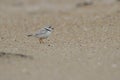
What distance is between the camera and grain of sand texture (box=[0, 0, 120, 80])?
12422 millimetres

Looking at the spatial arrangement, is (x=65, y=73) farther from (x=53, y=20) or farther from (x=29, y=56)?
(x=53, y=20)

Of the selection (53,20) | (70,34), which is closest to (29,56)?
(70,34)

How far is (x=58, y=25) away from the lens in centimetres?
2075

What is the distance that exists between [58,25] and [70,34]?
95.9 inches

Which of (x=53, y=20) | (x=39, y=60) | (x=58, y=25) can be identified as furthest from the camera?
(x=53, y=20)

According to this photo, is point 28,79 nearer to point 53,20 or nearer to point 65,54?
point 65,54

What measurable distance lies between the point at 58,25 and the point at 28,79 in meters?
9.09

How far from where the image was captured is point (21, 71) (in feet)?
41.1

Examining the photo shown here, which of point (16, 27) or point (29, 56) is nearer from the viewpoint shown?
point (29, 56)

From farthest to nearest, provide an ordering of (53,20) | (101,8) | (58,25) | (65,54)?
(101,8) < (53,20) < (58,25) < (65,54)

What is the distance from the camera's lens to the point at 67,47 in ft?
51.4

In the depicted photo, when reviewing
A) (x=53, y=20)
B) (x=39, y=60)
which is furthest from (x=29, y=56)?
(x=53, y=20)

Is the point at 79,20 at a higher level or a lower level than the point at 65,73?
lower

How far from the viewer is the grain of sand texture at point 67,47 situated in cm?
1242
